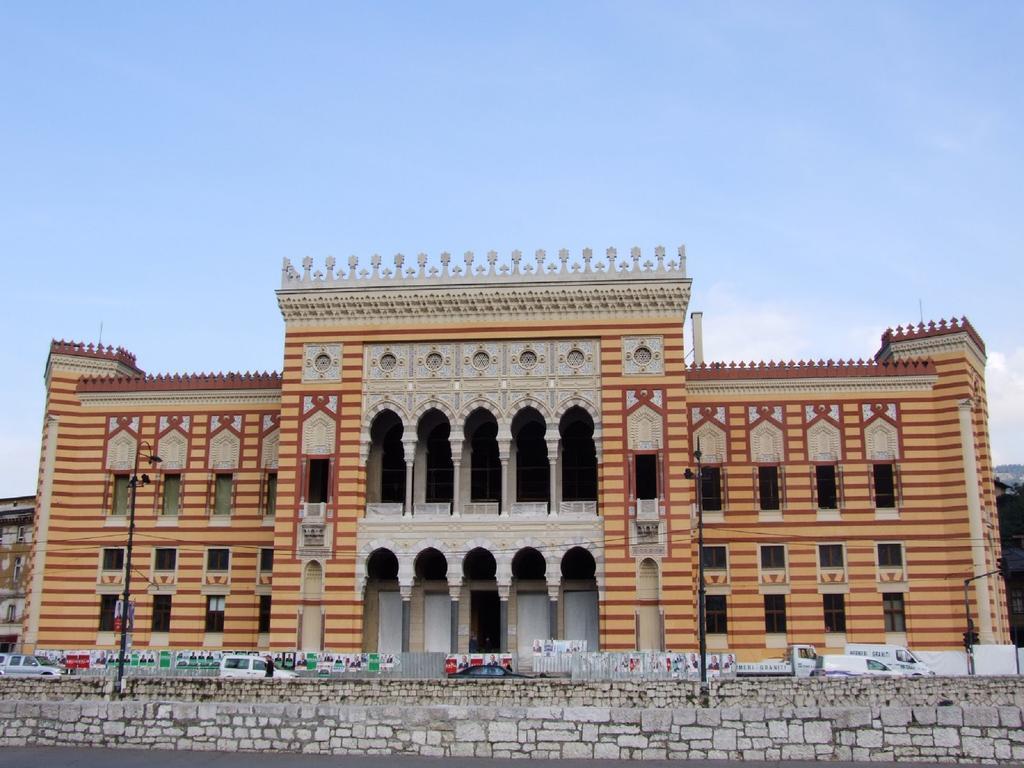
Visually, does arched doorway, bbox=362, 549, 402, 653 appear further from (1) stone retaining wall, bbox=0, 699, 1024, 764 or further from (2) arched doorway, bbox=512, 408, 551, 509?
(1) stone retaining wall, bbox=0, 699, 1024, 764

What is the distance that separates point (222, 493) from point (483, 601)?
1237 cm

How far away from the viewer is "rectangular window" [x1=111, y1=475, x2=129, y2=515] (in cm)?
4512

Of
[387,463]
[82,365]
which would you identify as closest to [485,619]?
[387,463]

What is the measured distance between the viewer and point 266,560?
43.8m

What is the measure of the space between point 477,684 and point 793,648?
1380cm

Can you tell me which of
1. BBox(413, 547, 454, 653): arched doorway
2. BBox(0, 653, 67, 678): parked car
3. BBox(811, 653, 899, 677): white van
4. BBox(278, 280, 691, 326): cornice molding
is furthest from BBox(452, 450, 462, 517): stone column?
BBox(0, 653, 67, 678): parked car

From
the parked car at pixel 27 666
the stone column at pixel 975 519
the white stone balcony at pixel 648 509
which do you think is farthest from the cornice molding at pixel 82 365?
the stone column at pixel 975 519

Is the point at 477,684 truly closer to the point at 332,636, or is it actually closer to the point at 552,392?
the point at 332,636

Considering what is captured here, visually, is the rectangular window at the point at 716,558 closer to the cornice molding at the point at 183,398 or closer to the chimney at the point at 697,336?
the chimney at the point at 697,336

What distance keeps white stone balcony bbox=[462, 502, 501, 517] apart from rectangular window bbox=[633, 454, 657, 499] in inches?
218

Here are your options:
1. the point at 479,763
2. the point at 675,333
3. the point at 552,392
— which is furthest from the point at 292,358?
the point at 479,763

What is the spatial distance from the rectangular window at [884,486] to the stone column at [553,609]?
1358 cm

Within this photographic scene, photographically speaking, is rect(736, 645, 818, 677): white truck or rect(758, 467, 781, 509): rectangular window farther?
rect(758, 467, 781, 509): rectangular window

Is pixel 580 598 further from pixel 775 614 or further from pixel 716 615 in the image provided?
pixel 775 614
